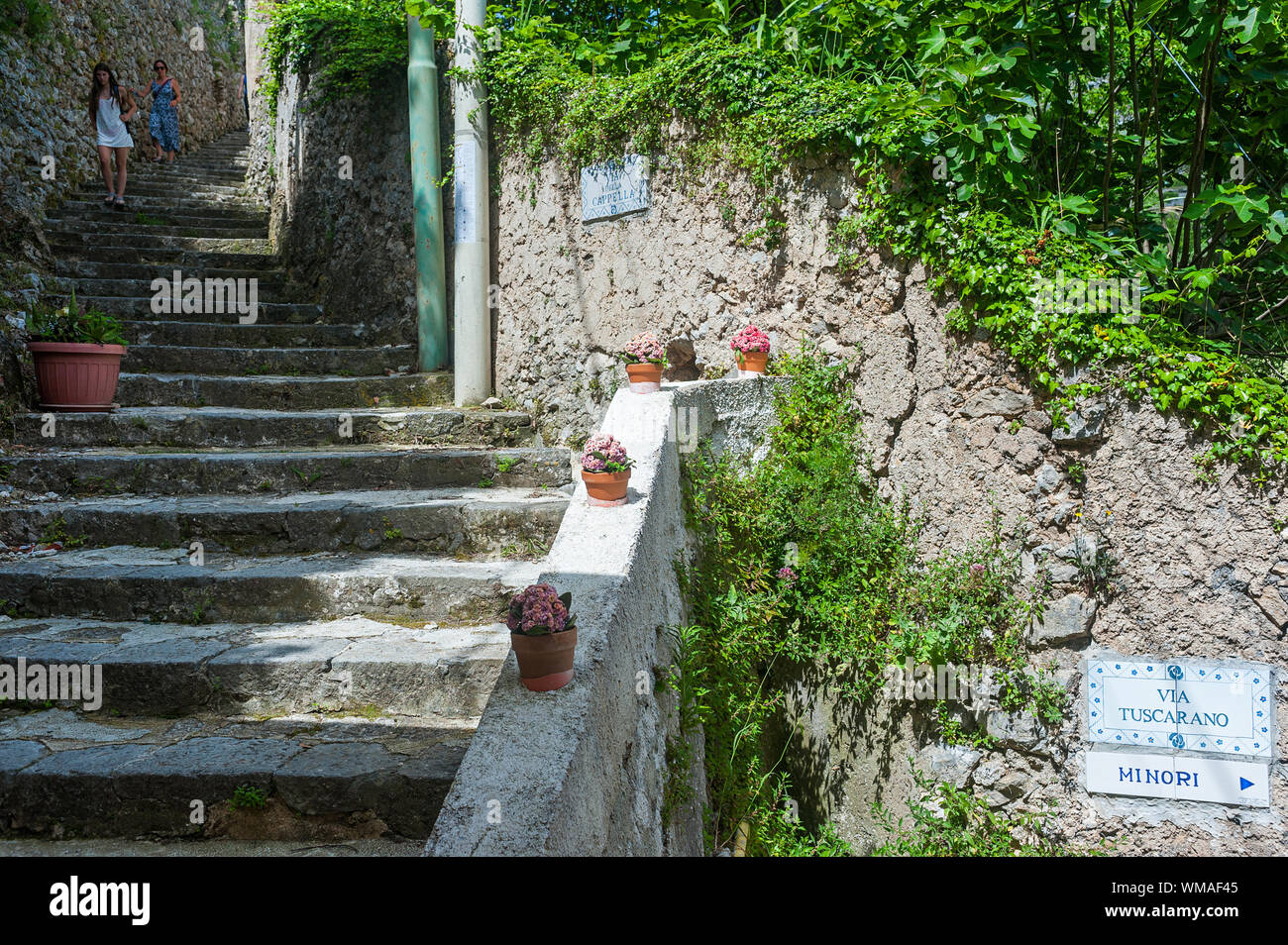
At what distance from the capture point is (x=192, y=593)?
347 centimetres

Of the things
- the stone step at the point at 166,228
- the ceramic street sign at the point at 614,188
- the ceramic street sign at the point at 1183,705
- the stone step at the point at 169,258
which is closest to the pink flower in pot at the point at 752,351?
the ceramic street sign at the point at 614,188

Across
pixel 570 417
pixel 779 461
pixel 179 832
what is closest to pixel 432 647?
pixel 179 832

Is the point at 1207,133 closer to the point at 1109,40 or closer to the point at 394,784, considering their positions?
the point at 1109,40

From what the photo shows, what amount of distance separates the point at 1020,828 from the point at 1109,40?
3.62 m

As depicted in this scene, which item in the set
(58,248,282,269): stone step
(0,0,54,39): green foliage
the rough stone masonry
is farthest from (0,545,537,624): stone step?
(0,0,54,39): green foliage

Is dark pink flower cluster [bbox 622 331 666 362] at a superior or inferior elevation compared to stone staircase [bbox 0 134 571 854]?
superior

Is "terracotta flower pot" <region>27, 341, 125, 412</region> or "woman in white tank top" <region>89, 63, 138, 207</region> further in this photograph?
"woman in white tank top" <region>89, 63, 138, 207</region>

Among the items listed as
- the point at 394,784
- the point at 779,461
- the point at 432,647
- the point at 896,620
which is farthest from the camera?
the point at 779,461

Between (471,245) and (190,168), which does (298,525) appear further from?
(190,168)

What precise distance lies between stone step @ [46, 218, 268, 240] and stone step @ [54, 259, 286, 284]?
730mm

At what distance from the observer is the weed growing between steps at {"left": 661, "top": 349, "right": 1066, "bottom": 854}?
3.85 metres

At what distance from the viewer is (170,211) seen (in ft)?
29.0
